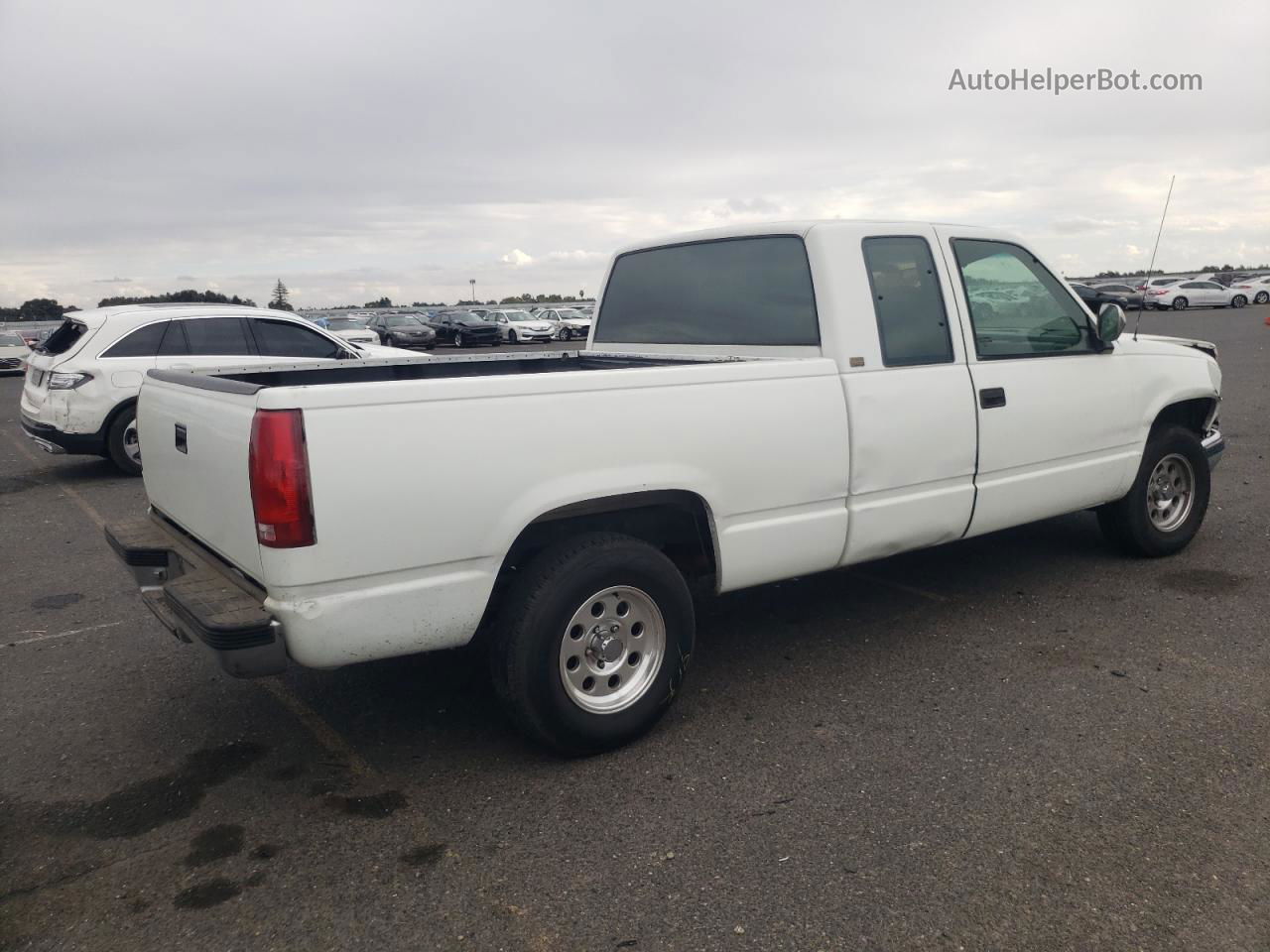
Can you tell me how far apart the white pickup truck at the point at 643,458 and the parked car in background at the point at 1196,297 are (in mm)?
45720

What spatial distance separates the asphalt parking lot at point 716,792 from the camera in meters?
2.74

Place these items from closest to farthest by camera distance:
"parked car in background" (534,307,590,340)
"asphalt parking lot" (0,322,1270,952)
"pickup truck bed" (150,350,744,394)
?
"asphalt parking lot" (0,322,1270,952), "pickup truck bed" (150,350,744,394), "parked car in background" (534,307,590,340)

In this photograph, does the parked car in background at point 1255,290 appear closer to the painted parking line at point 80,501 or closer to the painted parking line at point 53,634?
the painted parking line at point 80,501

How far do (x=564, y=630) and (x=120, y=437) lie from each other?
8.32 metres

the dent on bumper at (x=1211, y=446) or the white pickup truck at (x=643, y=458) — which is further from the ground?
the white pickup truck at (x=643, y=458)

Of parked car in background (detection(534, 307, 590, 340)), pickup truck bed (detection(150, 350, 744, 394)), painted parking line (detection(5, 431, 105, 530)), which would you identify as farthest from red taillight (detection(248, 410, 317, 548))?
parked car in background (detection(534, 307, 590, 340))

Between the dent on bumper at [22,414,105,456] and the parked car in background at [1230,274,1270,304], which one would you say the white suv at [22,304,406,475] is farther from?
the parked car in background at [1230,274,1270,304]

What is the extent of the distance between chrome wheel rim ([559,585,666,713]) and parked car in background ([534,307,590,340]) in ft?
123

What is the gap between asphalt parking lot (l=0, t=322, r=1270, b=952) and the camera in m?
2.74

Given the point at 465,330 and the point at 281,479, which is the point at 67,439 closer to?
the point at 281,479

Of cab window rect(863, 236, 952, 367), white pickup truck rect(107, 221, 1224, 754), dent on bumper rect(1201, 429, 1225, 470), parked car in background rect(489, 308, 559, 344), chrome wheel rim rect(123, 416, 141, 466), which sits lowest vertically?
parked car in background rect(489, 308, 559, 344)

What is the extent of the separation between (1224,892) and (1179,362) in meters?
3.73

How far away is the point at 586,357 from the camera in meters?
5.50

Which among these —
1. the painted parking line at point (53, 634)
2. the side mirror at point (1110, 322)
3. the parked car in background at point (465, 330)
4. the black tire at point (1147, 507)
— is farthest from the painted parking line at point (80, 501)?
the parked car in background at point (465, 330)
